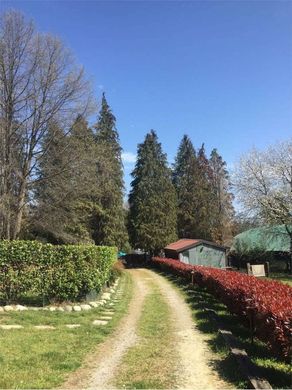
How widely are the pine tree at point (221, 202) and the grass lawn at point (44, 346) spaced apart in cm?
4545

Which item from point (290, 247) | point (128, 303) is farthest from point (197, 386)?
point (290, 247)

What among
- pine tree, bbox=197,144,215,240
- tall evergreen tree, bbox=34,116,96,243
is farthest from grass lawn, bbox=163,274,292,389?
pine tree, bbox=197,144,215,240

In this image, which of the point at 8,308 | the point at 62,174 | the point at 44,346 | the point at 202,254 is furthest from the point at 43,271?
the point at 202,254

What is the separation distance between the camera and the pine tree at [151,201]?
50.8 metres

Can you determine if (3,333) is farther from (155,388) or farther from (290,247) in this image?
(290,247)

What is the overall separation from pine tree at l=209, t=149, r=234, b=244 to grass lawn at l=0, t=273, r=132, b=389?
149 ft

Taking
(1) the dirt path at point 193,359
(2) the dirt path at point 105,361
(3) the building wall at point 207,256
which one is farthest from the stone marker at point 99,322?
(3) the building wall at point 207,256

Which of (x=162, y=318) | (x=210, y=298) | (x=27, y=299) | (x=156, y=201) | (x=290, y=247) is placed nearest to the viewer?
(x=162, y=318)

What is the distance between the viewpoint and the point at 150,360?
23.7 feet

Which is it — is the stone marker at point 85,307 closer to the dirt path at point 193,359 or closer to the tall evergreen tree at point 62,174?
the dirt path at point 193,359

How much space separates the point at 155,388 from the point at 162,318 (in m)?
6.36

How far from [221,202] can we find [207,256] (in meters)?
21.2

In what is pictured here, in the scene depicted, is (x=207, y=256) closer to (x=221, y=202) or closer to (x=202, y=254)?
(x=202, y=254)

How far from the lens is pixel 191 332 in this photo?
32.2ft
